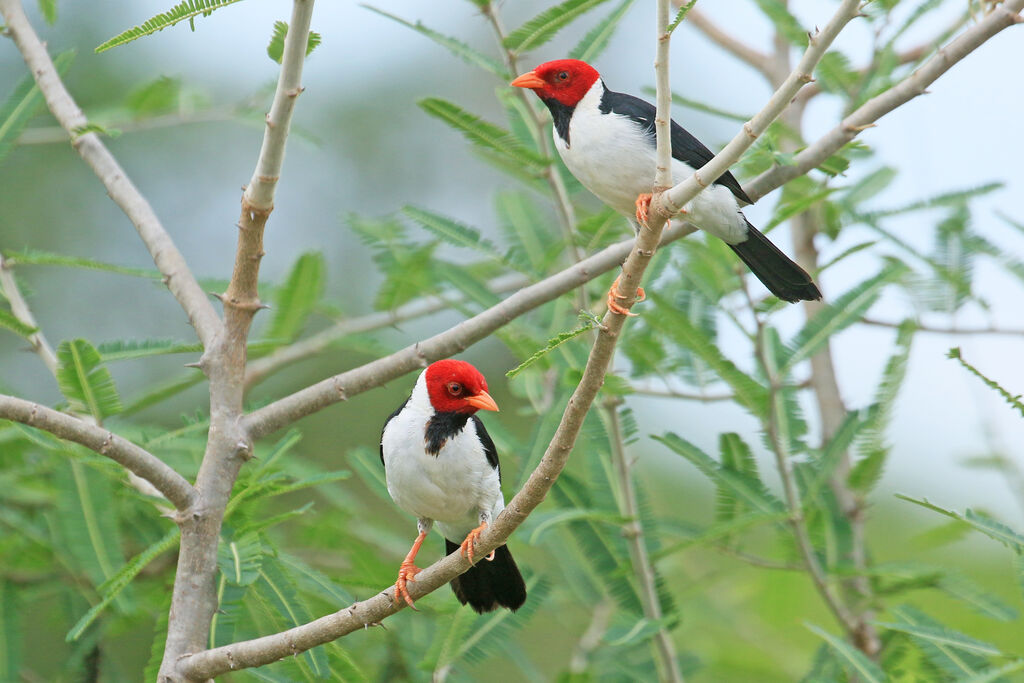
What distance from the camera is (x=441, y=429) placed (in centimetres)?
362

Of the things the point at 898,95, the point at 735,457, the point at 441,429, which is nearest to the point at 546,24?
the point at 898,95

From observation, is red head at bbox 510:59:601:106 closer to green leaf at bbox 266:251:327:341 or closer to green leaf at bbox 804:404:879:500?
green leaf at bbox 266:251:327:341

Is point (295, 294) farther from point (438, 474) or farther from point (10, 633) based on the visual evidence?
point (10, 633)

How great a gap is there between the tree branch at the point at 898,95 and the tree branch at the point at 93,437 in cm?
216

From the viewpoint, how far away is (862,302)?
4277 millimetres

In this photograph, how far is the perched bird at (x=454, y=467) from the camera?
3.58 metres

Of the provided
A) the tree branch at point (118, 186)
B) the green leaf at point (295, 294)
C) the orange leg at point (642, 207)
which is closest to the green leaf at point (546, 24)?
the orange leg at point (642, 207)

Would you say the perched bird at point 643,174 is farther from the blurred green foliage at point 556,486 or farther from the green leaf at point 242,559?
the green leaf at point 242,559

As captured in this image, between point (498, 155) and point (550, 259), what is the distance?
0.50 metres

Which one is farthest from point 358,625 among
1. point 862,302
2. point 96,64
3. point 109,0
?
point 109,0

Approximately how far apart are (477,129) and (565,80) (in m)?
0.54

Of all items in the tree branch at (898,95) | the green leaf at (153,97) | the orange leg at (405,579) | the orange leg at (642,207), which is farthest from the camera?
the green leaf at (153,97)

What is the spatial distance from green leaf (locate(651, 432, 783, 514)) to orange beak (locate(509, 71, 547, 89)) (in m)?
1.45

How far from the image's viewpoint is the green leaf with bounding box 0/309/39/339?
3.40 meters
